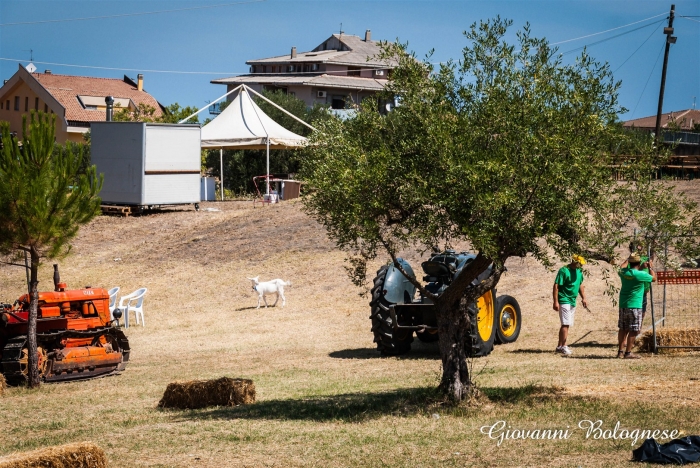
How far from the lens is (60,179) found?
42.0 feet

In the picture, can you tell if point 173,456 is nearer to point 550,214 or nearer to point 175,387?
point 175,387

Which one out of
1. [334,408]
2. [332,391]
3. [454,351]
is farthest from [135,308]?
[454,351]

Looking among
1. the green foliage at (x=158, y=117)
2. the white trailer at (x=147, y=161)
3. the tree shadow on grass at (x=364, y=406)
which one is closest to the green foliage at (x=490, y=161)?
the tree shadow on grass at (x=364, y=406)

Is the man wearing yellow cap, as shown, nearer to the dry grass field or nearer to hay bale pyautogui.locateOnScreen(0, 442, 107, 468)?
the dry grass field

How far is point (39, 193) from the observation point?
41.0ft

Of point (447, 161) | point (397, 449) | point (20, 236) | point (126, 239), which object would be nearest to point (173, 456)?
point (397, 449)

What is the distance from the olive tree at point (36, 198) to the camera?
40.8ft

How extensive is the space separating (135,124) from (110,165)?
6.23 ft

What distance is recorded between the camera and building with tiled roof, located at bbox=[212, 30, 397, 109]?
6969cm

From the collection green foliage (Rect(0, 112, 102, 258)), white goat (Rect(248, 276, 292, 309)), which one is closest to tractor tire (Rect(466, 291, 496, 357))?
green foliage (Rect(0, 112, 102, 258))

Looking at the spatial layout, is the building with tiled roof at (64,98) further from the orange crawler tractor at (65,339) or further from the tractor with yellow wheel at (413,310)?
the tractor with yellow wheel at (413,310)

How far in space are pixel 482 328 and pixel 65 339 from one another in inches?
262

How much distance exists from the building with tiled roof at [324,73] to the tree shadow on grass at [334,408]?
52.0 m

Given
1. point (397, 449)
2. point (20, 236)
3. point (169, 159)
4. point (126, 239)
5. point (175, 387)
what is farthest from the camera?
point (169, 159)
